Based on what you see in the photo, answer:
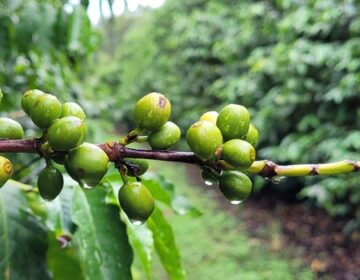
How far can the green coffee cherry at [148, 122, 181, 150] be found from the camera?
74 cm

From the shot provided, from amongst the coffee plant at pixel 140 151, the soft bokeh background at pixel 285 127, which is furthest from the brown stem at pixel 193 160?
the soft bokeh background at pixel 285 127

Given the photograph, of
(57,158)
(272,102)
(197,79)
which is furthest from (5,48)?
(197,79)

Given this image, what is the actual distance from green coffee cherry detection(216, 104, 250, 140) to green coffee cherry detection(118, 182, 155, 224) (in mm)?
160

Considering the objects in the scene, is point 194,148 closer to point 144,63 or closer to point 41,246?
point 41,246

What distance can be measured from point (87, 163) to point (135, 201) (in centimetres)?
10

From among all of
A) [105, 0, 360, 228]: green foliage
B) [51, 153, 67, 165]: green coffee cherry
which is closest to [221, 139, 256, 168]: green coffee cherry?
[51, 153, 67, 165]: green coffee cherry

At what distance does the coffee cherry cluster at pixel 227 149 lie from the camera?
68 cm

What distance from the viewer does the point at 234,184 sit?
71 cm

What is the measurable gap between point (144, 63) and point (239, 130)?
16634 mm

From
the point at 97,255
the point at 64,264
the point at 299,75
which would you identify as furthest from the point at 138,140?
the point at 299,75

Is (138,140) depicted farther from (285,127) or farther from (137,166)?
(285,127)

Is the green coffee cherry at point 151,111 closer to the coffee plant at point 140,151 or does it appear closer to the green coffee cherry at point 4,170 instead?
the coffee plant at point 140,151

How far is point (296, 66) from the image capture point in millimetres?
5777

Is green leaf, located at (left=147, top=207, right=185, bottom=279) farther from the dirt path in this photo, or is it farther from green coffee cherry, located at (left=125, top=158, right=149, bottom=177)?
the dirt path
